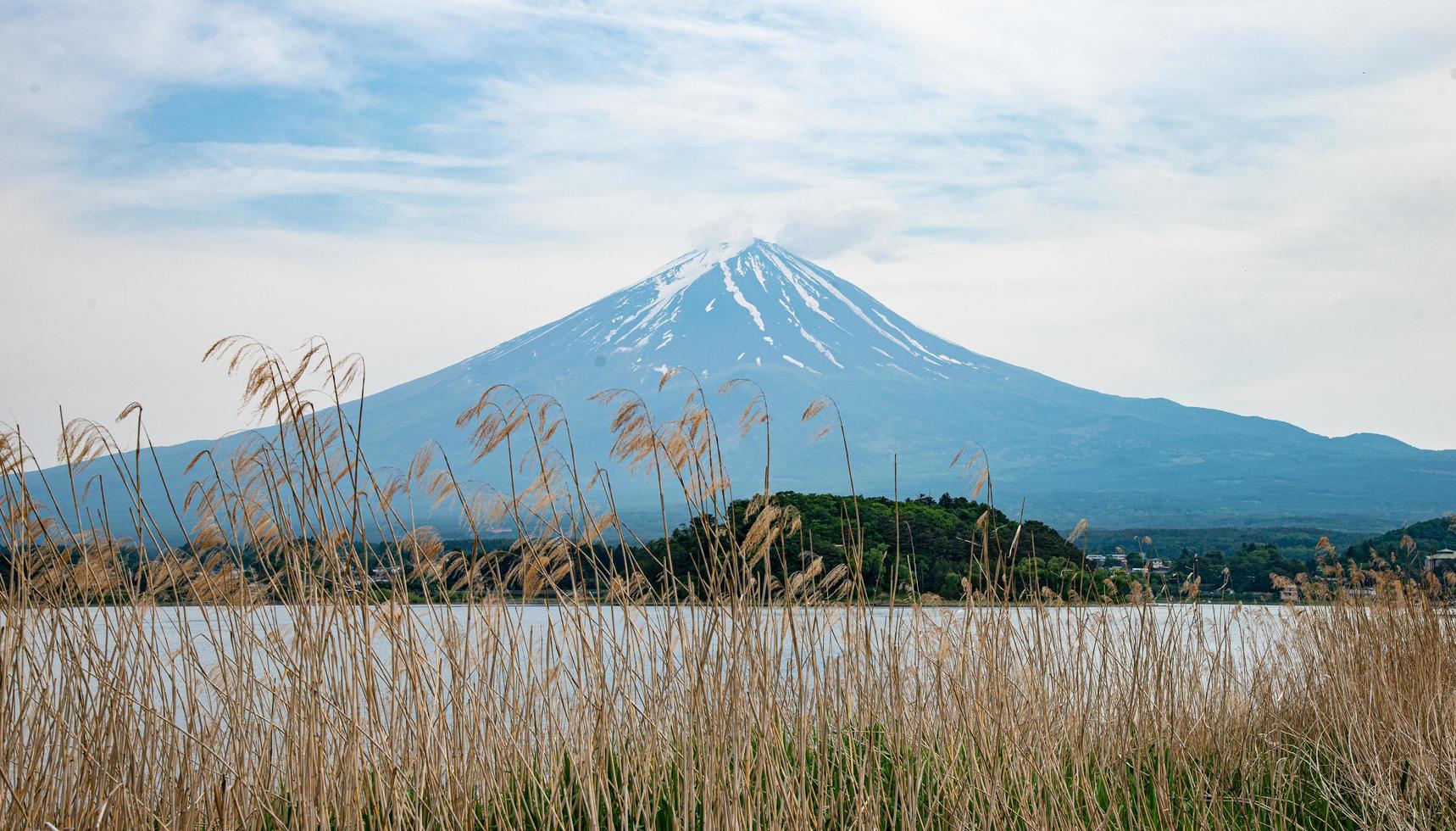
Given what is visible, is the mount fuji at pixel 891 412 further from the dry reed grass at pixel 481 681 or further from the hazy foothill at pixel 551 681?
the dry reed grass at pixel 481 681

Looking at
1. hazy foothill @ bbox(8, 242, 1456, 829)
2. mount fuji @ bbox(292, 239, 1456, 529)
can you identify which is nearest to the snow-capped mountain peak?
mount fuji @ bbox(292, 239, 1456, 529)

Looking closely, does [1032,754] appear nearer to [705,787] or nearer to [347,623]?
[705,787]

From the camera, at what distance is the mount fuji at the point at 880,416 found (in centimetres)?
10700

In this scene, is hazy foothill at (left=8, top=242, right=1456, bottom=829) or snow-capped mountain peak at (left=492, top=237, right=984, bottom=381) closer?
hazy foothill at (left=8, top=242, right=1456, bottom=829)

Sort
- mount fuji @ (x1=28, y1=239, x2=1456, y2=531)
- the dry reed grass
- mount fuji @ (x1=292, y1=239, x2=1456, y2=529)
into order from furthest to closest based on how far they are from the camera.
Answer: mount fuji @ (x1=292, y1=239, x2=1456, y2=529), mount fuji @ (x1=28, y1=239, x2=1456, y2=531), the dry reed grass

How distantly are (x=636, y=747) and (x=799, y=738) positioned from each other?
0.52 meters

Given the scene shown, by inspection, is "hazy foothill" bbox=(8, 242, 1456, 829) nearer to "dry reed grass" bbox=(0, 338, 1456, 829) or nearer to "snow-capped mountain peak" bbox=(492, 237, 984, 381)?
"dry reed grass" bbox=(0, 338, 1456, 829)

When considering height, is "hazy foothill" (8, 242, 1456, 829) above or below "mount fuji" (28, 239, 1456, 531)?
below

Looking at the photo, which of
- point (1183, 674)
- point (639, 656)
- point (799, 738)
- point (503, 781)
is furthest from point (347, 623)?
point (1183, 674)

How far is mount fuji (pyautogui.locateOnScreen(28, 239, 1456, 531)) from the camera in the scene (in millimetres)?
107000

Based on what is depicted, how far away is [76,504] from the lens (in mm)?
3217

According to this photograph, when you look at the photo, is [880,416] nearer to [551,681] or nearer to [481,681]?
[551,681]

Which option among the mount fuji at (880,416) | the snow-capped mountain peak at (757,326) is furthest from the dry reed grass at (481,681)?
the snow-capped mountain peak at (757,326)

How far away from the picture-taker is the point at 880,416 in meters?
128
